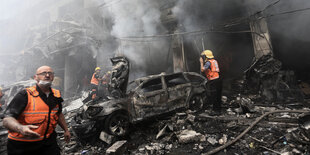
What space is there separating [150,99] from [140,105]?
0.37m

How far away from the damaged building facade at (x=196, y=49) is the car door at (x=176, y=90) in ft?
1.29

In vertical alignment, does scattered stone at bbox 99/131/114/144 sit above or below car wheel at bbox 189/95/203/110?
below

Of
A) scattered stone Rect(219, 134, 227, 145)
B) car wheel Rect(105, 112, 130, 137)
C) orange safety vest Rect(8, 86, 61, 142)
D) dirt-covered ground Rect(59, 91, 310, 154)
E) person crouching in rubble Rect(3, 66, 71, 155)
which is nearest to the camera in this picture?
person crouching in rubble Rect(3, 66, 71, 155)

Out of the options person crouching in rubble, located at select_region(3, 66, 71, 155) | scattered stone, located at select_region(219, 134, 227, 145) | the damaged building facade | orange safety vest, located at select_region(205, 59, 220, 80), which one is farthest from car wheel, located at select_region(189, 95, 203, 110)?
person crouching in rubble, located at select_region(3, 66, 71, 155)

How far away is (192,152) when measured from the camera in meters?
3.10

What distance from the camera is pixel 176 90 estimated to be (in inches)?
197

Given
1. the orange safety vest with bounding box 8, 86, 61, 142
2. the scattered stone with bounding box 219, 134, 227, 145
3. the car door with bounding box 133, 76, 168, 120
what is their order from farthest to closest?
the car door with bounding box 133, 76, 168, 120
the scattered stone with bounding box 219, 134, 227, 145
the orange safety vest with bounding box 8, 86, 61, 142

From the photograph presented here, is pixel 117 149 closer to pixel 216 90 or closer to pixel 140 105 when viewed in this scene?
pixel 140 105

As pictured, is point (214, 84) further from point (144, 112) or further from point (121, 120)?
point (121, 120)

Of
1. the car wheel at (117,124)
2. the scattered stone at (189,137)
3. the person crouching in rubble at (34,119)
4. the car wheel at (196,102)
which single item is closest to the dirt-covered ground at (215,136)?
the scattered stone at (189,137)

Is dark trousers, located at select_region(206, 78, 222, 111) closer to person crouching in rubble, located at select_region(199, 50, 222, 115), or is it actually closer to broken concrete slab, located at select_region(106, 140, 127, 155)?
person crouching in rubble, located at select_region(199, 50, 222, 115)

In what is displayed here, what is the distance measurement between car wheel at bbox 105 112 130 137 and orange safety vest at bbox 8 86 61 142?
205cm

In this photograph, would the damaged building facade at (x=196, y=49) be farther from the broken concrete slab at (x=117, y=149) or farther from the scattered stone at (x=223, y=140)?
the broken concrete slab at (x=117, y=149)

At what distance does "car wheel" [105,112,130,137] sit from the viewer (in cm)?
386
